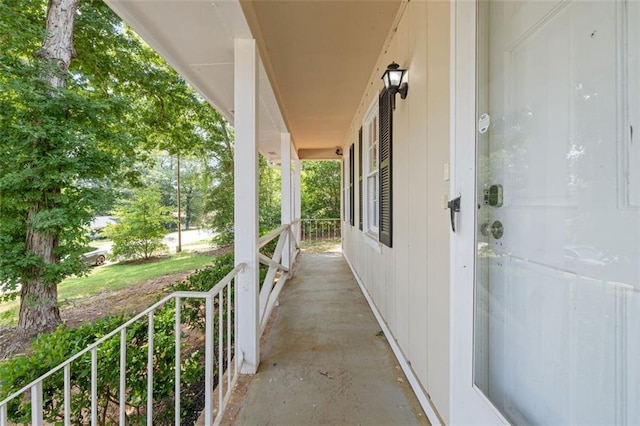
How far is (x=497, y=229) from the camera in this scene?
43.7 inches

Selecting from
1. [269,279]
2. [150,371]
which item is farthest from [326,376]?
[269,279]

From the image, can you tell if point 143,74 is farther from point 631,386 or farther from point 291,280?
point 631,386

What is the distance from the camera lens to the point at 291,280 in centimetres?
468

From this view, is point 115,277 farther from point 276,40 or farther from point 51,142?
point 276,40

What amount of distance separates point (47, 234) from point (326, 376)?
4.87 m

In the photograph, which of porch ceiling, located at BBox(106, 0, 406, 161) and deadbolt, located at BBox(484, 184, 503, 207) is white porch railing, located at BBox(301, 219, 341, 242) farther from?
deadbolt, located at BBox(484, 184, 503, 207)

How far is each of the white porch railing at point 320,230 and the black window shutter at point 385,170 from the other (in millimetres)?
7133

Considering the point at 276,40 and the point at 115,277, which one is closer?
the point at 276,40

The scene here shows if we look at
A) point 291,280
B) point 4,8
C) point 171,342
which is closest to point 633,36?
point 171,342

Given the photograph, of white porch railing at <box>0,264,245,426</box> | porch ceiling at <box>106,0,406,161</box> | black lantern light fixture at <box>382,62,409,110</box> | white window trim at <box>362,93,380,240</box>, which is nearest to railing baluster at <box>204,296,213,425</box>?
white porch railing at <box>0,264,245,426</box>

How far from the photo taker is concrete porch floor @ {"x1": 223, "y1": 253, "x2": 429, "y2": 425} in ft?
5.34

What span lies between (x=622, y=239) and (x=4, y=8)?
639 cm

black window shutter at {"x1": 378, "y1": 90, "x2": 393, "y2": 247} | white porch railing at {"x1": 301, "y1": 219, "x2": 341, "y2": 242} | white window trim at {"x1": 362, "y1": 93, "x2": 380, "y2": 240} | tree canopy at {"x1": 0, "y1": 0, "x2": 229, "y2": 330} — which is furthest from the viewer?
white porch railing at {"x1": 301, "y1": 219, "x2": 341, "y2": 242}

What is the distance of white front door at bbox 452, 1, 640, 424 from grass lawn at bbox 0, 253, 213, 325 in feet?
21.5
